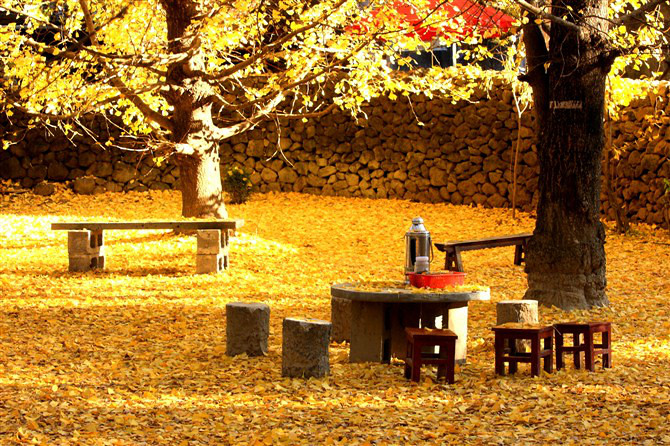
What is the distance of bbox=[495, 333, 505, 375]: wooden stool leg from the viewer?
5.36m

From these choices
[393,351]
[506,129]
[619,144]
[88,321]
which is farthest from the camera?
[506,129]

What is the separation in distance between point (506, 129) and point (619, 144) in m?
2.12

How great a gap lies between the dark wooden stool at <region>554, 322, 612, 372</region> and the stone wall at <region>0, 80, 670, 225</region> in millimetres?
7804

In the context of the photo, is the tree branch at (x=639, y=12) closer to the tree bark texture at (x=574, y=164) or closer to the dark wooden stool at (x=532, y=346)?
the tree bark texture at (x=574, y=164)

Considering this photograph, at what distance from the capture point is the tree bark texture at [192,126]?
452 inches

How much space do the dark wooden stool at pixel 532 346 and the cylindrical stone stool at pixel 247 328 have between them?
1568 millimetres

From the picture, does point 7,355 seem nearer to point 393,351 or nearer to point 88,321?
point 88,321

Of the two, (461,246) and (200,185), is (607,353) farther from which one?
(200,185)

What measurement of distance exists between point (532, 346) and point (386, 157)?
35.0 feet

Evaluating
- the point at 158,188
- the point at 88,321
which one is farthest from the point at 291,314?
the point at 158,188

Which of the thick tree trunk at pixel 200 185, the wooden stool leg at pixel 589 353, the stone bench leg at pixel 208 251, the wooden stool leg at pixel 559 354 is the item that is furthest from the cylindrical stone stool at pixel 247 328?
the thick tree trunk at pixel 200 185

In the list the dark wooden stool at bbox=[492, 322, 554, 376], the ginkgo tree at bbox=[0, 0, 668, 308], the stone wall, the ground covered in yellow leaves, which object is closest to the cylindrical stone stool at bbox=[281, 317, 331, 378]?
the ground covered in yellow leaves

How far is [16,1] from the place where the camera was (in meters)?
10.1

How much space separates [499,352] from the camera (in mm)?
5383
